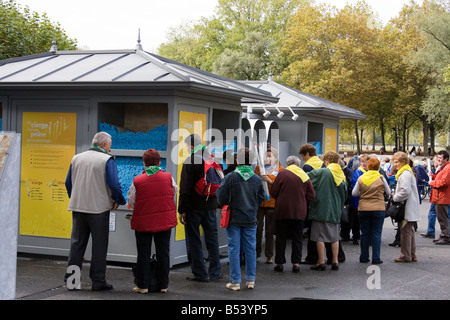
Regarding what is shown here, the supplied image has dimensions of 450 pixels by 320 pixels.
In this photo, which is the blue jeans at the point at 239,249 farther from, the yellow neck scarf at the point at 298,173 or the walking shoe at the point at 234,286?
the yellow neck scarf at the point at 298,173

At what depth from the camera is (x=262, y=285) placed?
7.70 metres

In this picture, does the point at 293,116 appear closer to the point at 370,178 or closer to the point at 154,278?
the point at 370,178

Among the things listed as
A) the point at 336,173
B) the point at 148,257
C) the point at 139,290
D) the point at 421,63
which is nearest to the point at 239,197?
the point at 148,257

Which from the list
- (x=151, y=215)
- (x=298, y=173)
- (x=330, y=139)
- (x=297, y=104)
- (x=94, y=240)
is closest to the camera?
(x=151, y=215)

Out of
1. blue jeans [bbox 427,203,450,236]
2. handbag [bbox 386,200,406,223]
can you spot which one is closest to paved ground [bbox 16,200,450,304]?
handbag [bbox 386,200,406,223]

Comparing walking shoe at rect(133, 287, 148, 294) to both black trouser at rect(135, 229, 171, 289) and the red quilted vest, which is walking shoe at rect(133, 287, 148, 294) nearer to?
black trouser at rect(135, 229, 171, 289)

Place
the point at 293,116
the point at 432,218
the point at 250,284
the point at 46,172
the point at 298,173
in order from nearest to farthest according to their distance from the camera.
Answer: the point at 250,284 < the point at 298,173 < the point at 46,172 < the point at 432,218 < the point at 293,116

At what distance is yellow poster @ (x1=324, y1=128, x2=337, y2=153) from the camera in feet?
50.1

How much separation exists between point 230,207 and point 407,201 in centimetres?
365

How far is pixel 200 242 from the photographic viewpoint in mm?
7676

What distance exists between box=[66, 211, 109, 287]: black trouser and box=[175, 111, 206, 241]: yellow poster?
5.64ft

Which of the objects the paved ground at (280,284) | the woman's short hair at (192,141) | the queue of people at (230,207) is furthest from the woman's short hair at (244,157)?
the paved ground at (280,284)

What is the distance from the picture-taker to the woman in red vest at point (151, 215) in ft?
22.4
